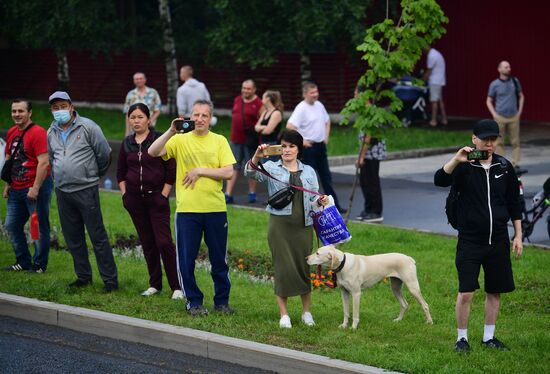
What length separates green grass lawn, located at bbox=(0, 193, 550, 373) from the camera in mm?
8680

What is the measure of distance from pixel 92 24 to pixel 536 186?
53.2 ft

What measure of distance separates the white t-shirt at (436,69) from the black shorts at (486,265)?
1975 centimetres

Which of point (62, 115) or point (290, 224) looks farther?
point (62, 115)

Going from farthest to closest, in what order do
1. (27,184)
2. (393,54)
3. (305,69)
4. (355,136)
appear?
(305,69) < (355,136) < (393,54) < (27,184)

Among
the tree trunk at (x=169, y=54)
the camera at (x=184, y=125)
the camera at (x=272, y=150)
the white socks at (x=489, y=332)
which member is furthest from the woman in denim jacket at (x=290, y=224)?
the tree trunk at (x=169, y=54)

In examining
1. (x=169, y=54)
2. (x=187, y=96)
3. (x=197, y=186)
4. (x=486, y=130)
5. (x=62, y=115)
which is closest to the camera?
(x=486, y=130)

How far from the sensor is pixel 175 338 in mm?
9617

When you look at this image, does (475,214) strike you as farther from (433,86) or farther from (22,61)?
(22,61)

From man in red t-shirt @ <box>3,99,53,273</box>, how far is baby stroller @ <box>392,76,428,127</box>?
1597 cm

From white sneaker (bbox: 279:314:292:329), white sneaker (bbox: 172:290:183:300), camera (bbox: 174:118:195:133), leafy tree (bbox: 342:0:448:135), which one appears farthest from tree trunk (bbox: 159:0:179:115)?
white sneaker (bbox: 279:314:292:329)

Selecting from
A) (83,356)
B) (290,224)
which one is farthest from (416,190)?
(83,356)

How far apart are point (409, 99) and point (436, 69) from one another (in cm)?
133

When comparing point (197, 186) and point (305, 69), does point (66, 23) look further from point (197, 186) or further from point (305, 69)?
point (197, 186)

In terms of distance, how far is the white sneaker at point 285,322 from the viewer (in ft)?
31.8
